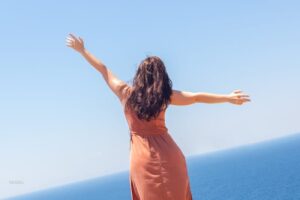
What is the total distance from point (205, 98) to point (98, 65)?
875mm

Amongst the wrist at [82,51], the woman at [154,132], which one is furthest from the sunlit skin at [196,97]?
the wrist at [82,51]

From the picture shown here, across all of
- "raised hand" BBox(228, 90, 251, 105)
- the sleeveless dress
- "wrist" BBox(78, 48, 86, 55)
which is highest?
"wrist" BBox(78, 48, 86, 55)

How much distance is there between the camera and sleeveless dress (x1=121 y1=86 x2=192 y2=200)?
3510 mm

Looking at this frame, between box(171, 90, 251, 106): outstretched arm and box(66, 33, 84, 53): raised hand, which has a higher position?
box(66, 33, 84, 53): raised hand

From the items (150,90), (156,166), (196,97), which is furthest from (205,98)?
(156,166)

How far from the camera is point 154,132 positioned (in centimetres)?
362

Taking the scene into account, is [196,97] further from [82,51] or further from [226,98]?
[82,51]

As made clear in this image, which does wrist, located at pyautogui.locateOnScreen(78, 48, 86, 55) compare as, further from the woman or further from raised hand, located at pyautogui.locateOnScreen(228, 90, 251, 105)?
raised hand, located at pyautogui.locateOnScreen(228, 90, 251, 105)

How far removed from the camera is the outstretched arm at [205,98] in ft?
11.8

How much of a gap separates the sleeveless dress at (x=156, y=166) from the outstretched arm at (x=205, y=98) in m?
0.16

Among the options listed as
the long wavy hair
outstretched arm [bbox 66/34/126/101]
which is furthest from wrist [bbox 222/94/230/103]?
outstretched arm [bbox 66/34/126/101]

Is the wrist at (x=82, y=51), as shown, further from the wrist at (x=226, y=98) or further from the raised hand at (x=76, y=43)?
the wrist at (x=226, y=98)

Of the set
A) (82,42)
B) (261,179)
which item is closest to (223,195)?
(261,179)

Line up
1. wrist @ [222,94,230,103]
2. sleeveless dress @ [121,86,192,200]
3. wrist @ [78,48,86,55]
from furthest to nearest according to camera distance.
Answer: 1. wrist @ [78,48,86,55]
2. wrist @ [222,94,230,103]
3. sleeveless dress @ [121,86,192,200]
